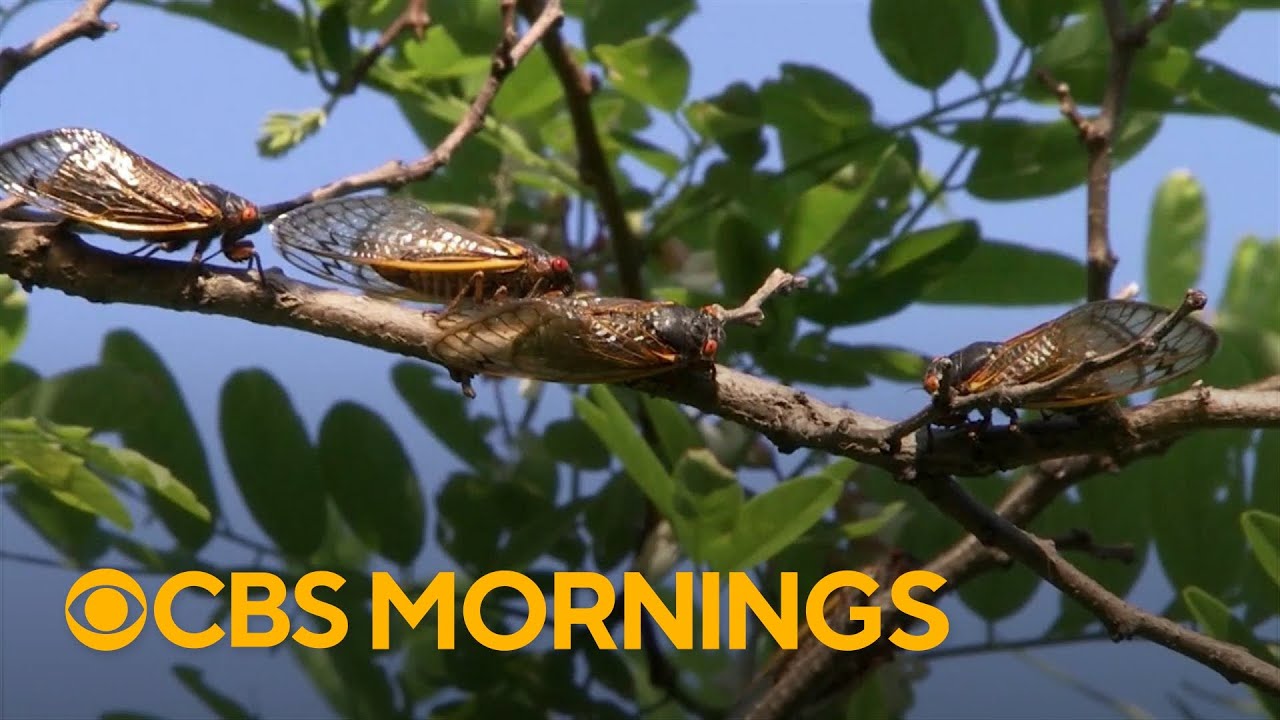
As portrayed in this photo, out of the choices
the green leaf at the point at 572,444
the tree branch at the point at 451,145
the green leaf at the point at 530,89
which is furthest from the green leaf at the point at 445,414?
the tree branch at the point at 451,145

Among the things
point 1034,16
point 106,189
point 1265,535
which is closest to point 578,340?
point 106,189

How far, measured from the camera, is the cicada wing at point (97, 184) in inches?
13.6

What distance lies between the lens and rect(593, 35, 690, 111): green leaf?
59cm

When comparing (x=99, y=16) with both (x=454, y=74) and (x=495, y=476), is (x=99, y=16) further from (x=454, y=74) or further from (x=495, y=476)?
(x=495, y=476)

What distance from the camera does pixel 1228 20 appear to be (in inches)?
24.0

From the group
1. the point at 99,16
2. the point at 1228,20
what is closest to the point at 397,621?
the point at 99,16

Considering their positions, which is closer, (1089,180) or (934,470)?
(934,470)

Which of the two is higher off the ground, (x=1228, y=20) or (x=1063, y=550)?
(x=1228, y=20)

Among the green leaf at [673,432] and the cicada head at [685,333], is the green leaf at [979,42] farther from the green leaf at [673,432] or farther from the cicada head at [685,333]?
the cicada head at [685,333]

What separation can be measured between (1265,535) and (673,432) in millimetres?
220

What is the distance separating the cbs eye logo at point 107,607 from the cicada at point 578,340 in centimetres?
33

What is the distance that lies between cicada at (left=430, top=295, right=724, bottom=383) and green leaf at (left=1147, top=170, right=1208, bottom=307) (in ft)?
1.33

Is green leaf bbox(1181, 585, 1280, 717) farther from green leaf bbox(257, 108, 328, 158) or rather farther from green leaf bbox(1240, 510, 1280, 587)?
green leaf bbox(257, 108, 328, 158)

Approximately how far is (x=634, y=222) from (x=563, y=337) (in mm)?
449
